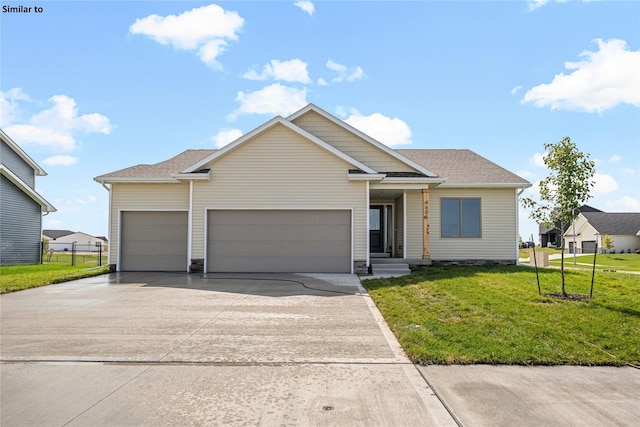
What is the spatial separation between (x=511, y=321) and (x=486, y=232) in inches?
401

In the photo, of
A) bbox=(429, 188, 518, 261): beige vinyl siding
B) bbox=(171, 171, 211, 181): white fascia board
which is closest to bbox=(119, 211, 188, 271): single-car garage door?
bbox=(171, 171, 211, 181): white fascia board

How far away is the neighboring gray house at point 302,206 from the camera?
15375 mm

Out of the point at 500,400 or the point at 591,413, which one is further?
the point at 500,400

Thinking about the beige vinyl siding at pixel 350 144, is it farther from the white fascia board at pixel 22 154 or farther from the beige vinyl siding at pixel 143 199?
the white fascia board at pixel 22 154

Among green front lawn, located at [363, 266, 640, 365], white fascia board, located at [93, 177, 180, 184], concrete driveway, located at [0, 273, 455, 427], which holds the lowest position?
concrete driveway, located at [0, 273, 455, 427]

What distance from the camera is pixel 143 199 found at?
1664 cm

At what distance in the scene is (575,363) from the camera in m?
5.69

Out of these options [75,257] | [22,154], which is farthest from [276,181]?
[22,154]

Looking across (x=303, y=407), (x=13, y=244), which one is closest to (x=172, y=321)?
(x=303, y=407)

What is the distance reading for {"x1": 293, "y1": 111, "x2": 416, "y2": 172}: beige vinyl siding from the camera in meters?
16.8

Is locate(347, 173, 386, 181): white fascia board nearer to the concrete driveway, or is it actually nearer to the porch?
the porch

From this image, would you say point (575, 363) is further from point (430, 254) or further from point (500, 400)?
point (430, 254)

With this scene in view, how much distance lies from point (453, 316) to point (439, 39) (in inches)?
317

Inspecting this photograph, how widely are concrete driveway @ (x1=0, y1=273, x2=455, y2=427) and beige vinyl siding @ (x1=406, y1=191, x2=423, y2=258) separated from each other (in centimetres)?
741
